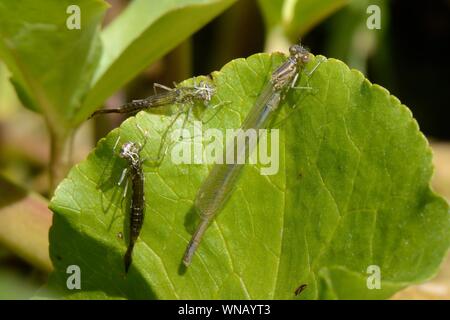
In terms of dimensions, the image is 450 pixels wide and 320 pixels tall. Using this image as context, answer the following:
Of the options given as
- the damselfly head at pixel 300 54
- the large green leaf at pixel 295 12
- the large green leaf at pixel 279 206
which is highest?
the large green leaf at pixel 295 12

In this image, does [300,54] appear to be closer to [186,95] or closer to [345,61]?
[186,95]

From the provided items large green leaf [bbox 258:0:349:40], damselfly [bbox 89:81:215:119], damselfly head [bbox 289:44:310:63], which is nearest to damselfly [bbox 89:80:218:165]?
damselfly [bbox 89:81:215:119]

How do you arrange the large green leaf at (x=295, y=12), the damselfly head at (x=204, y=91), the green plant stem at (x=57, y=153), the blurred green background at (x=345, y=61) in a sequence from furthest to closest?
1. the blurred green background at (x=345, y=61)
2. the large green leaf at (x=295, y=12)
3. the green plant stem at (x=57, y=153)
4. the damselfly head at (x=204, y=91)

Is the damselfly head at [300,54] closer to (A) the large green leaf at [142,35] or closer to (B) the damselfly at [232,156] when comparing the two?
(B) the damselfly at [232,156]

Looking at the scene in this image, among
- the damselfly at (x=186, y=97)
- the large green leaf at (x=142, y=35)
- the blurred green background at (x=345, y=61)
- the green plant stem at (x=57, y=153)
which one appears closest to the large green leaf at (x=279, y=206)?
the damselfly at (x=186, y=97)

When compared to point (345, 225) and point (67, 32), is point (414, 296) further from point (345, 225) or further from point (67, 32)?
point (67, 32)
